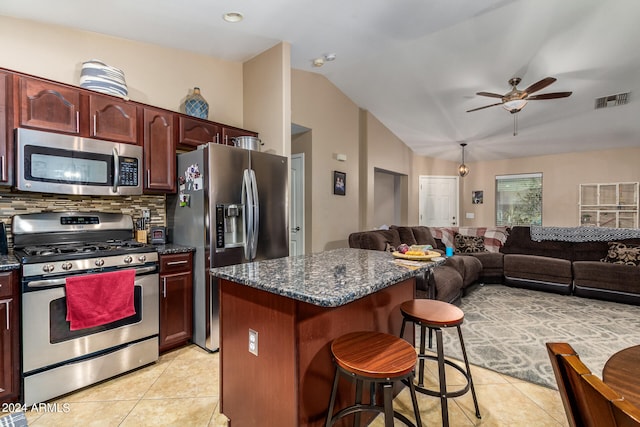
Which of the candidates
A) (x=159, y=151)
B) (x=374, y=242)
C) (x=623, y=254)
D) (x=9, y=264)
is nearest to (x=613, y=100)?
(x=623, y=254)

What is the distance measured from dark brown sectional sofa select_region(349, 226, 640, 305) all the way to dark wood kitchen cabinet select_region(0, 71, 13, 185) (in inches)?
134

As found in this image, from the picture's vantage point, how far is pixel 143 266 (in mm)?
2354

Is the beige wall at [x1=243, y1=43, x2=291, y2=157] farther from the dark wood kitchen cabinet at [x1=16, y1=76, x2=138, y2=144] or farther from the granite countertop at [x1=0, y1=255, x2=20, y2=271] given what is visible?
the granite countertop at [x1=0, y1=255, x2=20, y2=271]

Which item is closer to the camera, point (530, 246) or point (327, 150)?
point (327, 150)

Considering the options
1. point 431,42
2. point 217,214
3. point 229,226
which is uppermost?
point 431,42

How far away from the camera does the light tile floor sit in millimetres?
1781

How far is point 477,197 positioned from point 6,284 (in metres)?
8.22

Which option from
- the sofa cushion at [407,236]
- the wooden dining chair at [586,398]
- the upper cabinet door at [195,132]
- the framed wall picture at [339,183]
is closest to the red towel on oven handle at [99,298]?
the upper cabinet door at [195,132]

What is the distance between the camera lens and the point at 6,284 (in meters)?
1.79

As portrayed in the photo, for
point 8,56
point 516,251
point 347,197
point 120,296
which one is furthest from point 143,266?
point 516,251

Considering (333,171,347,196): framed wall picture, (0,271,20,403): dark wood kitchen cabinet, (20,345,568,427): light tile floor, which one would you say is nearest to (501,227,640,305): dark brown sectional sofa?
(333,171,347,196): framed wall picture

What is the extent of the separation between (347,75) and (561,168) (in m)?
5.32

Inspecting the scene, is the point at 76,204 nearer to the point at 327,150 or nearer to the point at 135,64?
the point at 135,64

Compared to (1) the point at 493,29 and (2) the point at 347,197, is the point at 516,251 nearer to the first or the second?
(2) the point at 347,197
